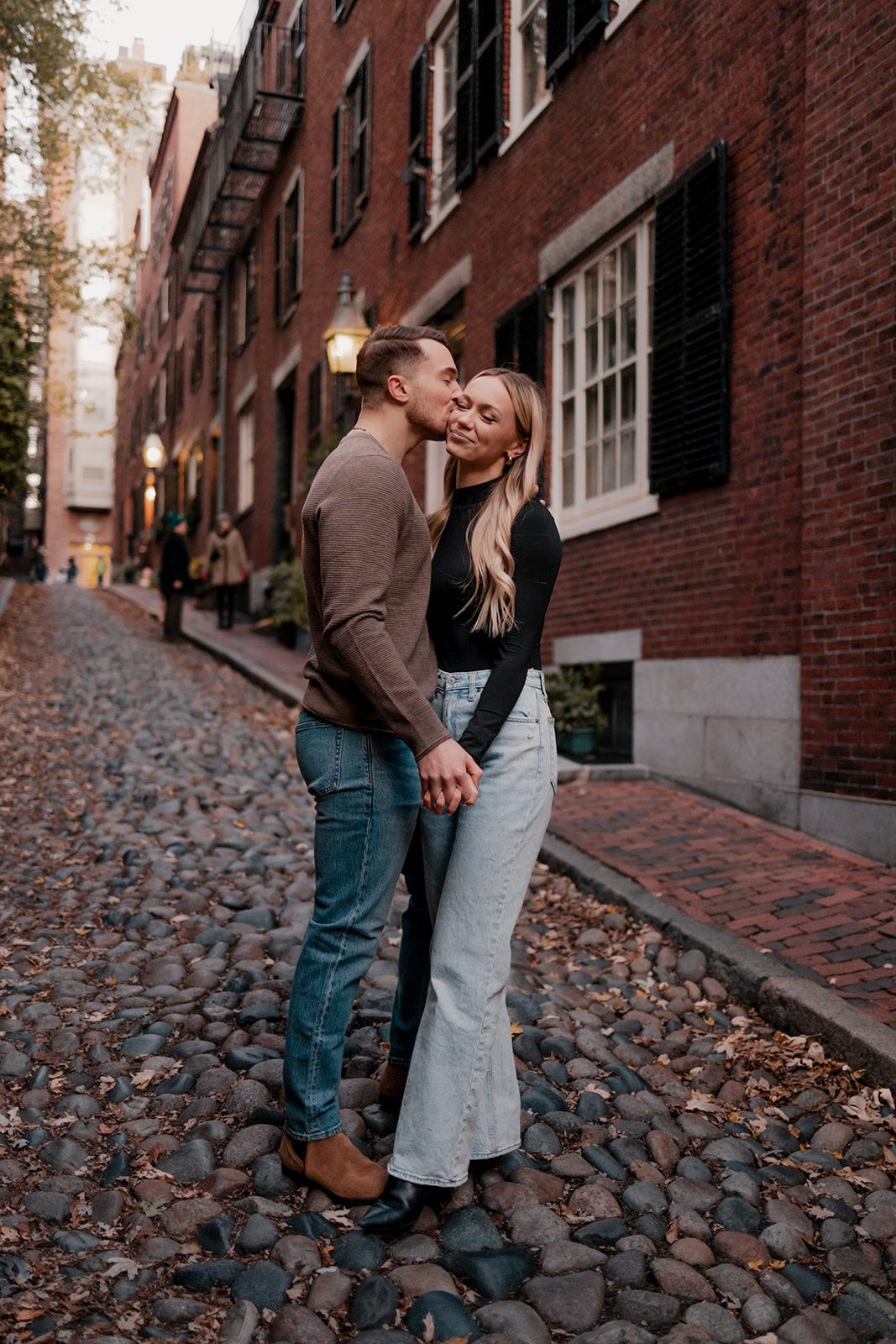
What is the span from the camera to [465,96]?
398 inches

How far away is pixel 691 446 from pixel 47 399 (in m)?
19.4

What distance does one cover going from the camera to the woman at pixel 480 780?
235 cm

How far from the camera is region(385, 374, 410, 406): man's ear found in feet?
7.92

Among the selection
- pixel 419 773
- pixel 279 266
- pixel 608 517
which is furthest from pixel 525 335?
pixel 279 266

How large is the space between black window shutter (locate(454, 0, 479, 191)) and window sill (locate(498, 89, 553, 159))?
575 mm

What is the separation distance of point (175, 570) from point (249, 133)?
25.0ft

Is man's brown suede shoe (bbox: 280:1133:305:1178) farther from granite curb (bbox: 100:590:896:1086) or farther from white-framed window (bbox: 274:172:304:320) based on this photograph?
white-framed window (bbox: 274:172:304:320)

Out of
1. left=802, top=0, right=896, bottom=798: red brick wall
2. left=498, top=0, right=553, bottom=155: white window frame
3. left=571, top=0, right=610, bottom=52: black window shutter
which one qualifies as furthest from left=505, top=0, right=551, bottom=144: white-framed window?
left=802, top=0, right=896, bottom=798: red brick wall

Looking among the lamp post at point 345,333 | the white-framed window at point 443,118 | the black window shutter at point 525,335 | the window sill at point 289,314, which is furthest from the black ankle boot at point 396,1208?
the window sill at point 289,314

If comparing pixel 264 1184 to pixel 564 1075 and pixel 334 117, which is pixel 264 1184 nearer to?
pixel 564 1075

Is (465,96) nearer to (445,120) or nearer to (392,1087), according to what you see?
(445,120)

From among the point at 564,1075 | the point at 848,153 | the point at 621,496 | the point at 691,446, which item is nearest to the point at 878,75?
the point at 848,153

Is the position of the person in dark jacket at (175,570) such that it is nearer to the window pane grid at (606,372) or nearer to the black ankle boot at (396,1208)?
the window pane grid at (606,372)

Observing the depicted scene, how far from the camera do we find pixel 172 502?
27.7 meters
